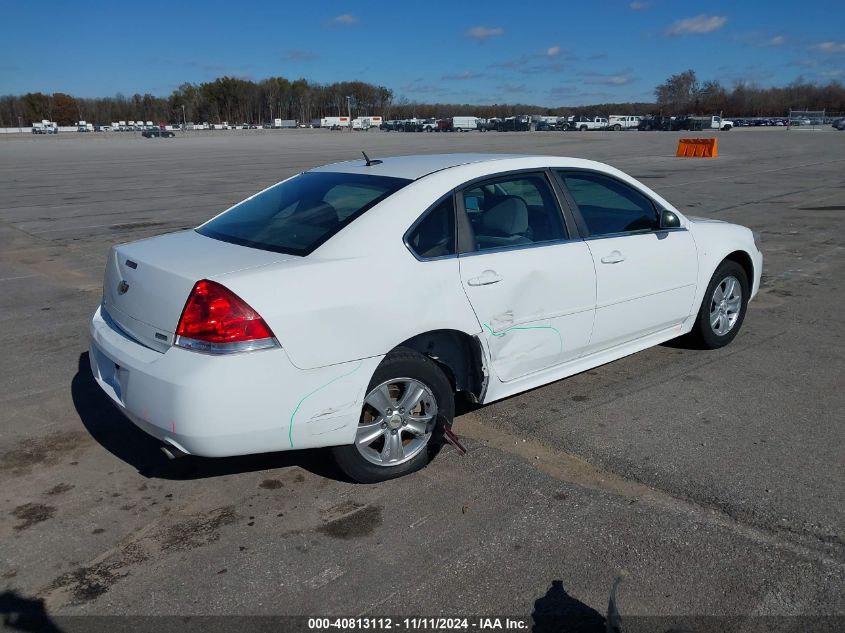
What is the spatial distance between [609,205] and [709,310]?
1343mm

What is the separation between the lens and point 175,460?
4.14 m

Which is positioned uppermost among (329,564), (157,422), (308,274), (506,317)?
(308,274)

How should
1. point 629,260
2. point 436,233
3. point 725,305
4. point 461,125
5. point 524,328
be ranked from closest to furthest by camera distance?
point 436,233
point 524,328
point 629,260
point 725,305
point 461,125

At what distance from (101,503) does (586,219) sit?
3268mm

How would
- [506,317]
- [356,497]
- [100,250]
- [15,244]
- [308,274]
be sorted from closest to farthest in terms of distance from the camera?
[308,274] < [356,497] < [506,317] < [100,250] < [15,244]

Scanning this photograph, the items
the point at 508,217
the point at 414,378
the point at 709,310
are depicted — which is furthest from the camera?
the point at 709,310

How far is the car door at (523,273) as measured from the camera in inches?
161

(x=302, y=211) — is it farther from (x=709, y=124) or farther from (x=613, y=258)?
(x=709, y=124)

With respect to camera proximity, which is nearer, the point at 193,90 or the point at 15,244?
the point at 15,244

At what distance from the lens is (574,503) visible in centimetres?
360

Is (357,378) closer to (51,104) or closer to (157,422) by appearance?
(157,422)

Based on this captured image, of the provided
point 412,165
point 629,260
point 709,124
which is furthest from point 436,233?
point 709,124

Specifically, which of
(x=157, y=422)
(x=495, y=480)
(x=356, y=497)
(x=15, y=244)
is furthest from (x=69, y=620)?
(x=15, y=244)

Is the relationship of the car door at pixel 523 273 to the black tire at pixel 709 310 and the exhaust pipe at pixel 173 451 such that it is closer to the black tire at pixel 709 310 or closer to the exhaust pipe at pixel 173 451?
the black tire at pixel 709 310
